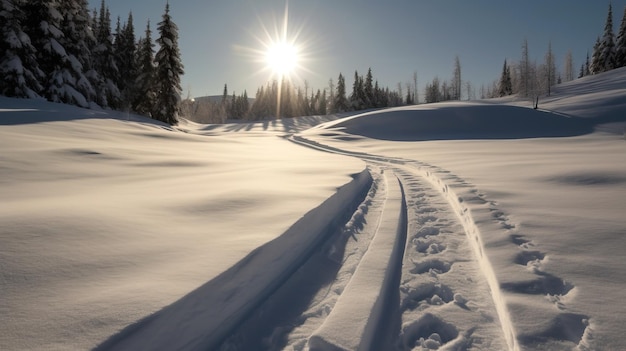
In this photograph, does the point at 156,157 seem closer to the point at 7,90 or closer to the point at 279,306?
the point at 279,306

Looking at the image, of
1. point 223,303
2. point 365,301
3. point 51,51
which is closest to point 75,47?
point 51,51

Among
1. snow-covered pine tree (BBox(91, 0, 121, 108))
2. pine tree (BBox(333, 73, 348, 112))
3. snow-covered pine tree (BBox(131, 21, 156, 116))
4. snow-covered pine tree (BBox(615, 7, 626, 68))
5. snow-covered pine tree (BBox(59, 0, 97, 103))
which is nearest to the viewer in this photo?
snow-covered pine tree (BBox(59, 0, 97, 103))

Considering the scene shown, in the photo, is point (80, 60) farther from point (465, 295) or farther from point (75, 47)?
point (465, 295)

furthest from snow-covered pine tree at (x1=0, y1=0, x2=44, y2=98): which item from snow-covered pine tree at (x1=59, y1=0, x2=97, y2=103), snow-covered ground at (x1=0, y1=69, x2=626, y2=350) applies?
snow-covered ground at (x1=0, y1=69, x2=626, y2=350)

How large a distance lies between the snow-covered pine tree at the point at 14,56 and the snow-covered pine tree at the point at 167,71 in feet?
31.9

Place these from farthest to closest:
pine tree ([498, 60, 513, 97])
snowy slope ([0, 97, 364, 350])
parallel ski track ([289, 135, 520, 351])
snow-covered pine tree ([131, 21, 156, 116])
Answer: pine tree ([498, 60, 513, 97])
snow-covered pine tree ([131, 21, 156, 116])
parallel ski track ([289, 135, 520, 351])
snowy slope ([0, 97, 364, 350])

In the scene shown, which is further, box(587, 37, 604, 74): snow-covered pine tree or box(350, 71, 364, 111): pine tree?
box(350, 71, 364, 111): pine tree

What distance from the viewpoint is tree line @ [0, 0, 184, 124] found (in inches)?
801

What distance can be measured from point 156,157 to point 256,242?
6529 millimetres

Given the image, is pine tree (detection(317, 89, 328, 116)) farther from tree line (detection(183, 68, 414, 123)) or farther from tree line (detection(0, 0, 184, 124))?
tree line (detection(0, 0, 184, 124))

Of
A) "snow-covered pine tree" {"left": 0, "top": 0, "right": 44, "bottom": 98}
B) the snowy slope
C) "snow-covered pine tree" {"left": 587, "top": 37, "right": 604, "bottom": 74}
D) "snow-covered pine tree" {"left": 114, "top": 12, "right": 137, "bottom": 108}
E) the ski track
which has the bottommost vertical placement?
the ski track

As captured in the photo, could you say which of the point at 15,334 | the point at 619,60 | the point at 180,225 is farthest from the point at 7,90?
the point at 619,60

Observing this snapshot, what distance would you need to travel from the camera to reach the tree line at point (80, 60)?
20.3 meters

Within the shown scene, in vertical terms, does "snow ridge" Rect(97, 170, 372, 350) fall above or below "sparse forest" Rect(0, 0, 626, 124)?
below
